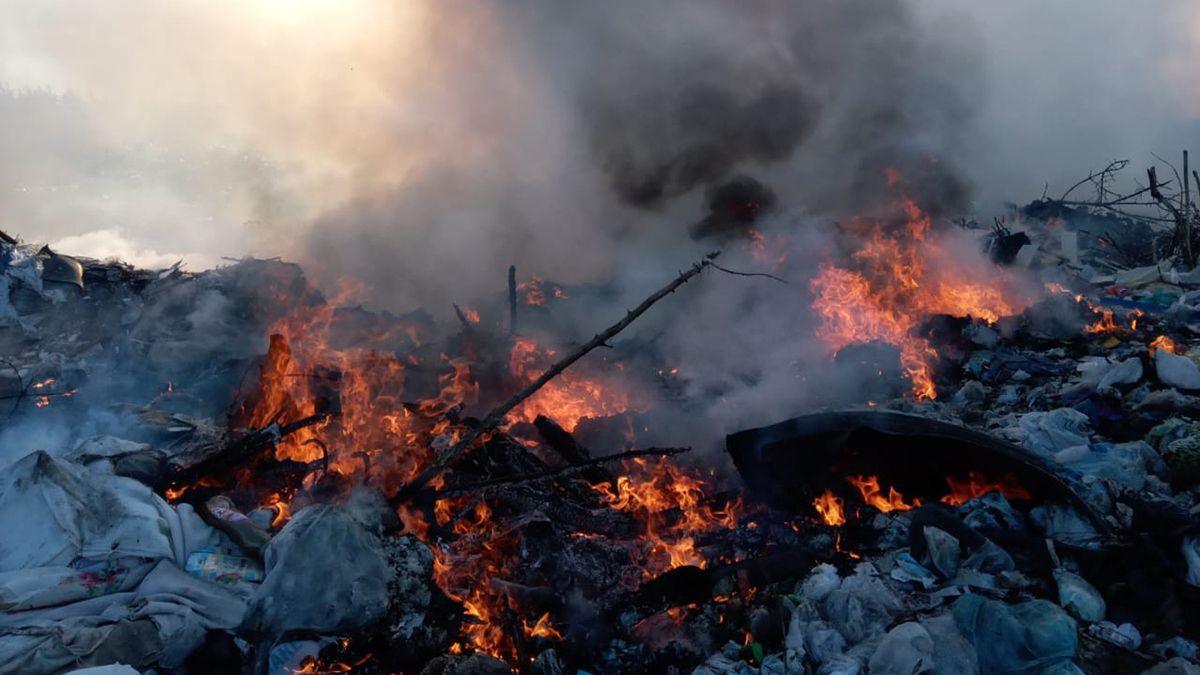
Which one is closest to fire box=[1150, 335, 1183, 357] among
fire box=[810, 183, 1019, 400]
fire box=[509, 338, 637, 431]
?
fire box=[810, 183, 1019, 400]

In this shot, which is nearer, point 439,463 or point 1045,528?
point 1045,528

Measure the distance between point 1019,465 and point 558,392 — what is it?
4942 millimetres

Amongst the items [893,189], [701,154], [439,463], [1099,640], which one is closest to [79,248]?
[701,154]

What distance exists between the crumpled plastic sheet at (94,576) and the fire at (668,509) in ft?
9.73

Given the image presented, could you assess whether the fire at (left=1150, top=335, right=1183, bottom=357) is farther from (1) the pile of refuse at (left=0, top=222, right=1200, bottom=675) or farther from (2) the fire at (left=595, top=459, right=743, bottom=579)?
(2) the fire at (left=595, top=459, right=743, bottom=579)

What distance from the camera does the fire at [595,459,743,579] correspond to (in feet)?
17.2

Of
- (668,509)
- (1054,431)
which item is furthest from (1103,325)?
(668,509)

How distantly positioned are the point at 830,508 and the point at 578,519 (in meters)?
2.07

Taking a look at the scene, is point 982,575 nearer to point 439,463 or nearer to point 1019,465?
point 1019,465

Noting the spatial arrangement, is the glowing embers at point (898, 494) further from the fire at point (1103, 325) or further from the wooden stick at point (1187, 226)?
the wooden stick at point (1187, 226)

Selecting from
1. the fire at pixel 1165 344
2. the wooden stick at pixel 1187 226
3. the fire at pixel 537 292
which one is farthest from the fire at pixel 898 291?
the fire at pixel 537 292

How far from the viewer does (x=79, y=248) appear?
21828 millimetres

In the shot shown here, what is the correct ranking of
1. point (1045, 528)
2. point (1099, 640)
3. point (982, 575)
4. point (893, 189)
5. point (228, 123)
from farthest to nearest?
1. point (228, 123)
2. point (893, 189)
3. point (1045, 528)
4. point (982, 575)
5. point (1099, 640)

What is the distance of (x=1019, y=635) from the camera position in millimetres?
3588
